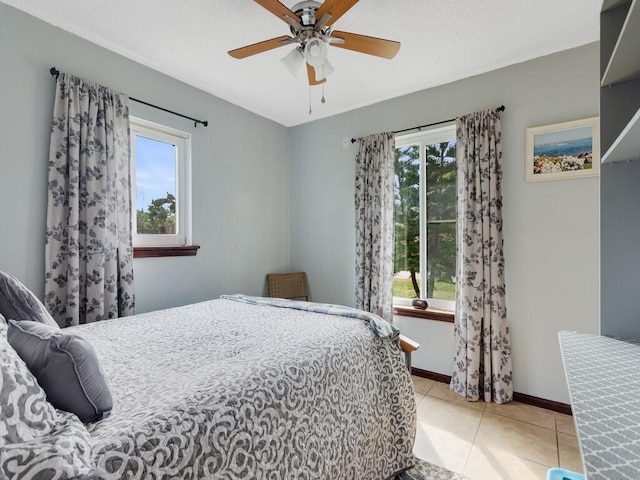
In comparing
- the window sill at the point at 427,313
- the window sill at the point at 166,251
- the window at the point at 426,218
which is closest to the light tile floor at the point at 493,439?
the window sill at the point at 427,313

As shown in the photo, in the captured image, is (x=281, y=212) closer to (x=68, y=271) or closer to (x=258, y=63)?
(x=258, y=63)

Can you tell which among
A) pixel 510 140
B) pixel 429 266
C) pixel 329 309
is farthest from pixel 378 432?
pixel 510 140

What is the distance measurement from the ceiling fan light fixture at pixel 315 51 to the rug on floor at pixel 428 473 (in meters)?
2.30

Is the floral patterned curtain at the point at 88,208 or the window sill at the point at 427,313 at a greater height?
the floral patterned curtain at the point at 88,208

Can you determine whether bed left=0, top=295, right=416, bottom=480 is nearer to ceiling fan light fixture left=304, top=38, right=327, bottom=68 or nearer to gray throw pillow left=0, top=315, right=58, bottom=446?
gray throw pillow left=0, top=315, right=58, bottom=446

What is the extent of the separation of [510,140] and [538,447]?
216 cm

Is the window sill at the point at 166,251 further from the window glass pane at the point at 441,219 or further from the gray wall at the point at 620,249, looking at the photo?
the gray wall at the point at 620,249

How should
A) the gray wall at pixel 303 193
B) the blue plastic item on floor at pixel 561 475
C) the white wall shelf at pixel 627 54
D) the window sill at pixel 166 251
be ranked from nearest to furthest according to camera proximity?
the white wall shelf at pixel 627 54 < the blue plastic item on floor at pixel 561 475 < the gray wall at pixel 303 193 < the window sill at pixel 166 251

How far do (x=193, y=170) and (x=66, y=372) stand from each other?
2.28 metres

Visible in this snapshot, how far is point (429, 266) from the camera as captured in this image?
116 inches

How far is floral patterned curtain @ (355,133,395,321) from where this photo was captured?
2986 mm

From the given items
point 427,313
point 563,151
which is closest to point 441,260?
point 427,313

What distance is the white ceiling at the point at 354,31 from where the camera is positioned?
6.07ft

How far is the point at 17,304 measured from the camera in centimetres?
110
